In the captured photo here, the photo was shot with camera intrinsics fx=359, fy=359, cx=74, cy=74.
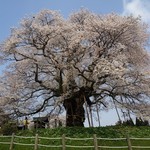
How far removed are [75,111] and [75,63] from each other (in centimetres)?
488

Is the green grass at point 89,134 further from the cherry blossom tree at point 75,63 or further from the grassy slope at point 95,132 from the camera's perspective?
the cherry blossom tree at point 75,63

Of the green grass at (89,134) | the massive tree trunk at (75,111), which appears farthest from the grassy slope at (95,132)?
the massive tree trunk at (75,111)

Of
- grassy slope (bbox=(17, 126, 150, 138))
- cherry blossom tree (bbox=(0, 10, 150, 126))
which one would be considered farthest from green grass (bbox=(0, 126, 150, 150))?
cherry blossom tree (bbox=(0, 10, 150, 126))

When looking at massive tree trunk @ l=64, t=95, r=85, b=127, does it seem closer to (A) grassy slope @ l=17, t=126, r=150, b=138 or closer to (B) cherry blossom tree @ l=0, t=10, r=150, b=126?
(B) cherry blossom tree @ l=0, t=10, r=150, b=126

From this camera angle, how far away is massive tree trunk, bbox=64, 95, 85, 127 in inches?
1345

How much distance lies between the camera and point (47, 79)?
1446 inches

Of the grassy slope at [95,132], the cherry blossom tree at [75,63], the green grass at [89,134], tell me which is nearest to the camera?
the green grass at [89,134]

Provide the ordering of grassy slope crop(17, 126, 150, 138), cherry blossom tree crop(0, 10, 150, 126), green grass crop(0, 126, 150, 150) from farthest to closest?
1. cherry blossom tree crop(0, 10, 150, 126)
2. grassy slope crop(17, 126, 150, 138)
3. green grass crop(0, 126, 150, 150)

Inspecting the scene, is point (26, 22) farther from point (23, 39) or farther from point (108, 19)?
point (108, 19)

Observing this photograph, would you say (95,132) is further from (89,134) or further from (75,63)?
(75,63)

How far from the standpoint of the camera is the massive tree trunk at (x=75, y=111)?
34169 millimetres

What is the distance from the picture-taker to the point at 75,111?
34688mm

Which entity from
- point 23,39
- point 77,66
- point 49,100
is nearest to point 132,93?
point 77,66

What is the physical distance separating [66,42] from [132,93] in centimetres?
805
